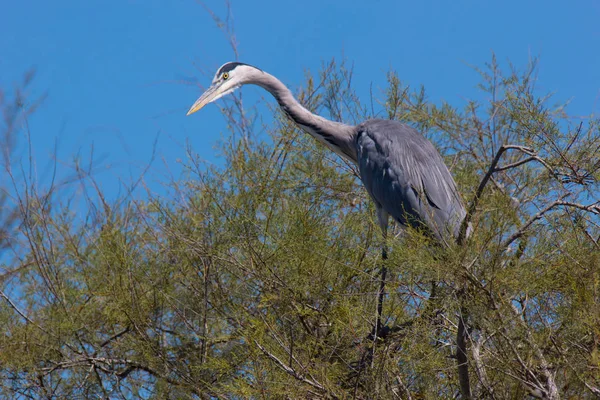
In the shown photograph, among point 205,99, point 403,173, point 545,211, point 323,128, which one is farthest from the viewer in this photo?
point 205,99

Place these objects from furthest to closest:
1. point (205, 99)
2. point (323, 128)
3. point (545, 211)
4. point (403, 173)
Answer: point (205, 99), point (323, 128), point (403, 173), point (545, 211)

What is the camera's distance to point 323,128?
4.06 metres

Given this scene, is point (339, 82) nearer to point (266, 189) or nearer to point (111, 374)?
point (266, 189)

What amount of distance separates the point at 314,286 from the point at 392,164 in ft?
2.81

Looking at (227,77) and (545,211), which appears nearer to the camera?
(545,211)

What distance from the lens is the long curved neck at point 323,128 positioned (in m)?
4.05

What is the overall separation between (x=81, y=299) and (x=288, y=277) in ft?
3.88

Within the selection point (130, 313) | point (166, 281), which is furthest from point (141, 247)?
point (130, 313)

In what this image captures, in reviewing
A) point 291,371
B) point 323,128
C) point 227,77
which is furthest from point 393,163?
point 291,371

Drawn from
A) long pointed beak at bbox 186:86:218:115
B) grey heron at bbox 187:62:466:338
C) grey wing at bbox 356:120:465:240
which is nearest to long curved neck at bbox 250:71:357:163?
grey heron at bbox 187:62:466:338

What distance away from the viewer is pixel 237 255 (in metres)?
3.36

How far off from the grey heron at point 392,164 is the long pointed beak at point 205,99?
348 millimetres

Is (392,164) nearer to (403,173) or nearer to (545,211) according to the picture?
(403,173)

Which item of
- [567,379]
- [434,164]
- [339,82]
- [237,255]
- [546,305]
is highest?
[339,82]
